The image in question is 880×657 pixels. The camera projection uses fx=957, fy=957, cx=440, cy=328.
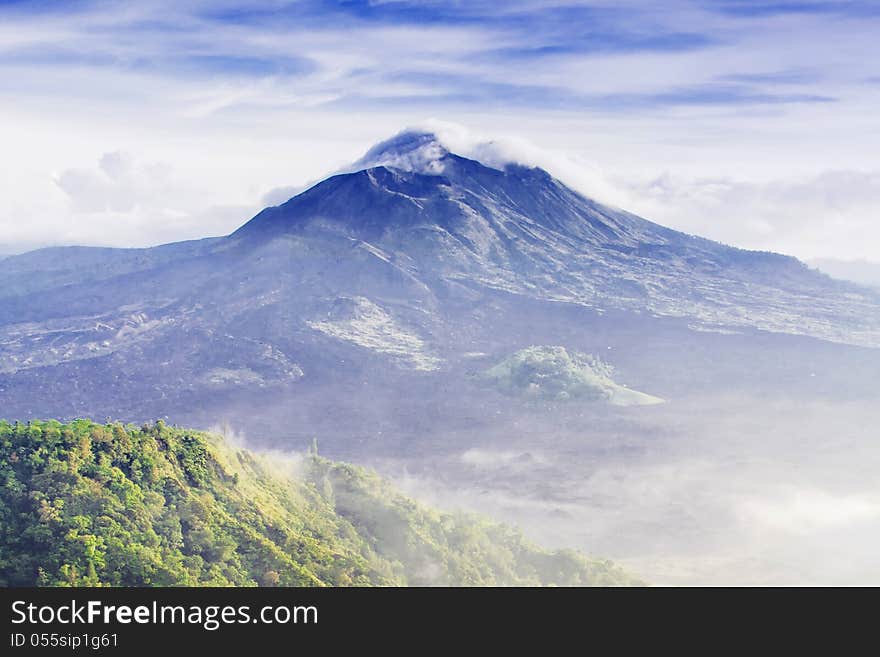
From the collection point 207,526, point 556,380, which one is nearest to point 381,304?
point 556,380

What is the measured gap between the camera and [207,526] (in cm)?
2406

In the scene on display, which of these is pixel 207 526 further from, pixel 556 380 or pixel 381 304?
pixel 381 304

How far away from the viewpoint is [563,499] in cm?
6575

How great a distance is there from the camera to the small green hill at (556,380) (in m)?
102

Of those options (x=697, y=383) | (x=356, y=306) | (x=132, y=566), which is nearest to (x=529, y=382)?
(x=697, y=383)

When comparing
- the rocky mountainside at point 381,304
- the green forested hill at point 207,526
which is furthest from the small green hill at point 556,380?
the green forested hill at point 207,526

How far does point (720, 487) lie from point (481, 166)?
103047mm

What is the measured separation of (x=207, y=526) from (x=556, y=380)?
80.9 metres

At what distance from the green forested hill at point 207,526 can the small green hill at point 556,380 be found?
68110 millimetres

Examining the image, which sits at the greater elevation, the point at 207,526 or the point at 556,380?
the point at 556,380

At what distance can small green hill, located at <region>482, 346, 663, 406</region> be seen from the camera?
102062 millimetres

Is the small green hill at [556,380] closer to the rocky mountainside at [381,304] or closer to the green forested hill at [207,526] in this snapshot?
the rocky mountainside at [381,304]

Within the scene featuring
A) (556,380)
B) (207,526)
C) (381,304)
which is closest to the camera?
(207,526)

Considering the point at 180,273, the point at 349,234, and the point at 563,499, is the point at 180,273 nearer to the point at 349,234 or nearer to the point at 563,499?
the point at 349,234
